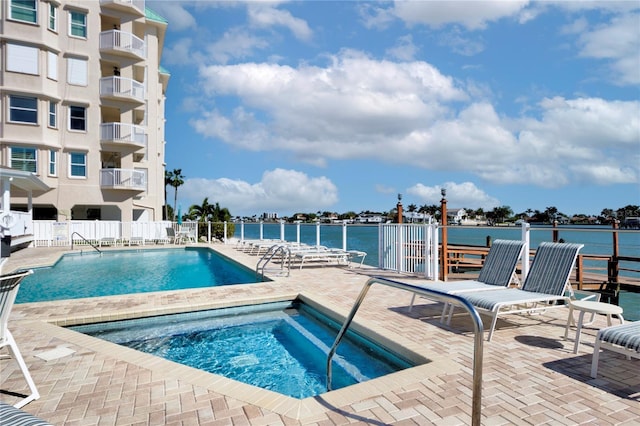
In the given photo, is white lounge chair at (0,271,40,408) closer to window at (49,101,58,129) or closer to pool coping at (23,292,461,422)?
pool coping at (23,292,461,422)

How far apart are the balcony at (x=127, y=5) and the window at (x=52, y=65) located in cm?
436

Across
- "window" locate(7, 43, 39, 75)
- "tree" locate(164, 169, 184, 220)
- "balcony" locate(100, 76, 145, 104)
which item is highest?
"window" locate(7, 43, 39, 75)

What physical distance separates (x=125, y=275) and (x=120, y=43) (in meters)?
17.8

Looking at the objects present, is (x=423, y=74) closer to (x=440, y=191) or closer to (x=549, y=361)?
(x=440, y=191)

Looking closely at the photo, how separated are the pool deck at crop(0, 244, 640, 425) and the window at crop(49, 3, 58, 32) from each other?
23.3 meters

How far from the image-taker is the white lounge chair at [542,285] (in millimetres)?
4859

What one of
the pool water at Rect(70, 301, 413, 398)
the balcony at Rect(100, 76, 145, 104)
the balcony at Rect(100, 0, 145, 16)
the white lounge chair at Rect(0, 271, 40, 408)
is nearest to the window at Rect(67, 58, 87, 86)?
the balcony at Rect(100, 76, 145, 104)

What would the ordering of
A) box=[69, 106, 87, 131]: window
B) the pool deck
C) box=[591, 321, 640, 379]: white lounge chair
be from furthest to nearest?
box=[69, 106, 87, 131]: window
box=[591, 321, 640, 379]: white lounge chair
the pool deck

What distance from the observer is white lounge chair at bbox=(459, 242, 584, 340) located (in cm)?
486

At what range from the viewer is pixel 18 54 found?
20953mm

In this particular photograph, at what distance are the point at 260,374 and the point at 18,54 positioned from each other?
24951mm

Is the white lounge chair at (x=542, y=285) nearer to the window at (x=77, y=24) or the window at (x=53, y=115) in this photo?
the window at (x=53, y=115)

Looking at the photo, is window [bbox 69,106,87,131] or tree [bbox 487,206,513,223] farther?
tree [bbox 487,206,513,223]

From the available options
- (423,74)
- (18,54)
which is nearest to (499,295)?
(423,74)
